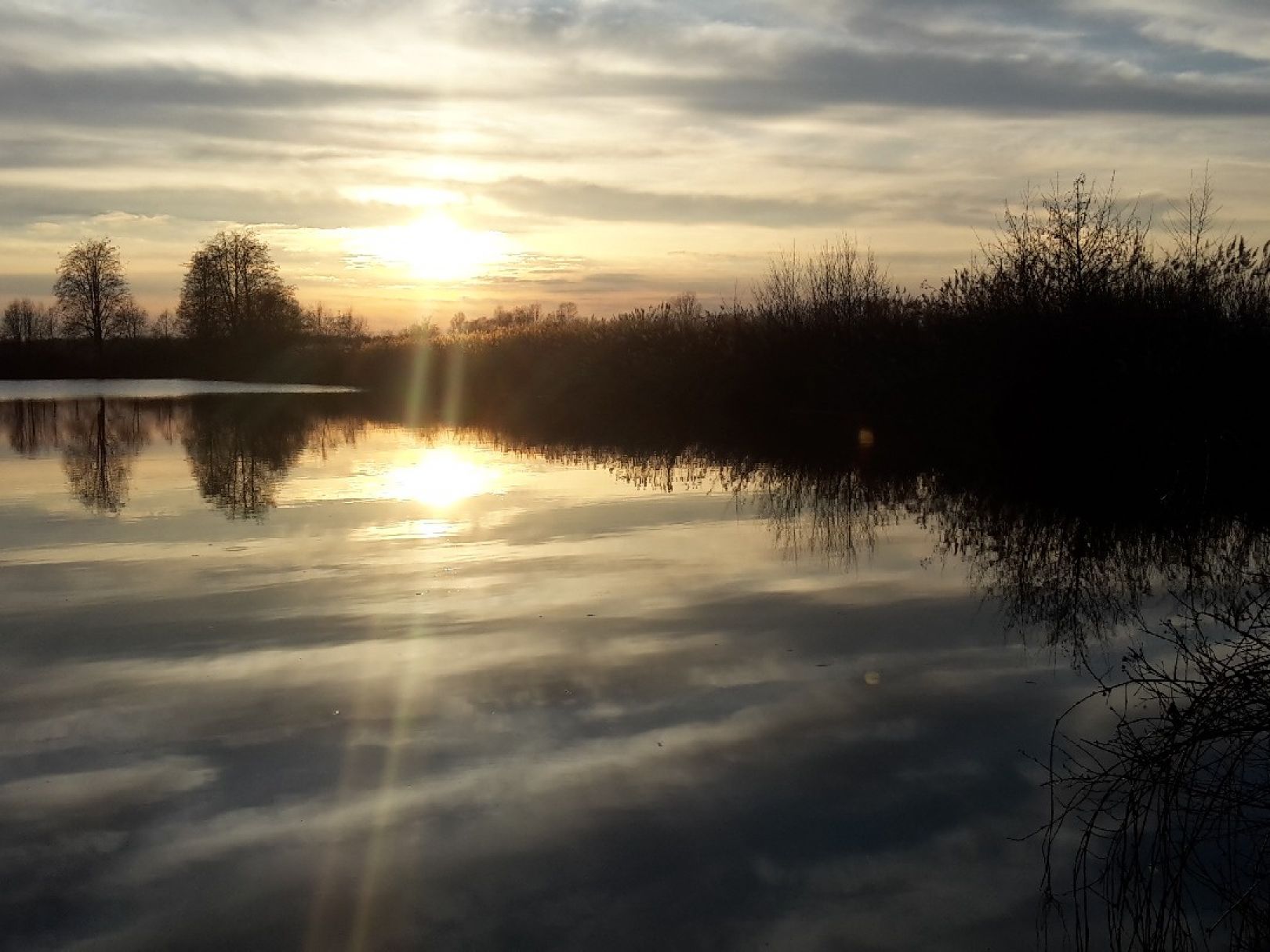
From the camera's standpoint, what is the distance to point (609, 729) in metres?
6.11

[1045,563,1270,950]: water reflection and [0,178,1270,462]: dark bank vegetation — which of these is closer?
[1045,563,1270,950]: water reflection

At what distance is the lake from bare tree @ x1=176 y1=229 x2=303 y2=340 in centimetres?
6586

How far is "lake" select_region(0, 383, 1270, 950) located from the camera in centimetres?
431

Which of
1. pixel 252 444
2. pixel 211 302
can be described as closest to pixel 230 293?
pixel 211 302

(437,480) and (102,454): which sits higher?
(437,480)

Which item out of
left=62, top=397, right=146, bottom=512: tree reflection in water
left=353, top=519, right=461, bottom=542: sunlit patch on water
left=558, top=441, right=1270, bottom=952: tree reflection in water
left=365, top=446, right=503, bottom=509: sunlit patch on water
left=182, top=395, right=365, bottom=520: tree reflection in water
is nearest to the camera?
left=558, top=441, right=1270, bottom=952: tree reflection in water

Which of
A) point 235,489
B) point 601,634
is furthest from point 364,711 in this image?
point 235,489

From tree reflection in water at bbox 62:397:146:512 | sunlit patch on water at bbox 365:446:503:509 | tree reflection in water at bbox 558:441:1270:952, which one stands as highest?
tree reflection in water at bbox 558:441:1270:952

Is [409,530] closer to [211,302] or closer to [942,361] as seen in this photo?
[942,361]

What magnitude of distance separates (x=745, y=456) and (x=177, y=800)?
1560cm

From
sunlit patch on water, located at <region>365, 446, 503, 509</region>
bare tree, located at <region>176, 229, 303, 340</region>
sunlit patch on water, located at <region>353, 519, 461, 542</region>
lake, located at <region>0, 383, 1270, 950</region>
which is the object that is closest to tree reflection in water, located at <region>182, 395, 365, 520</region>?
sunlit patch on water, located at <region>365, 446, 503, 509</region>

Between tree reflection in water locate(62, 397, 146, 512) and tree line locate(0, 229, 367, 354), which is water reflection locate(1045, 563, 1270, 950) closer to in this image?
tree reflection in water locate(62, 397, 146, 512)

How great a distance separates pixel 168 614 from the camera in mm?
8664

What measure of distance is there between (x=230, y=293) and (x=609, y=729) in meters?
76.5
